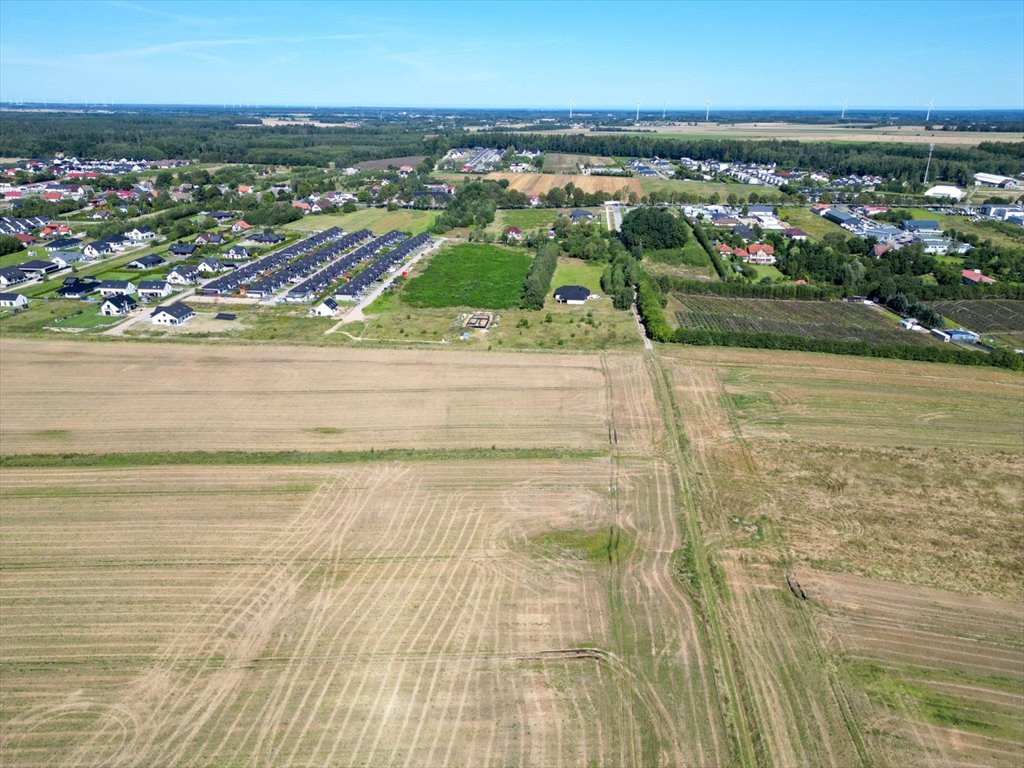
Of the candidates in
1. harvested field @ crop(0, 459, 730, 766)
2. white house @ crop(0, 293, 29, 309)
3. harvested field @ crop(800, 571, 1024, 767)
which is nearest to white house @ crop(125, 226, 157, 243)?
white house @ crop(0, 293, 29, 309)

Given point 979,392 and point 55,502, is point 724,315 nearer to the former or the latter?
point 979,392

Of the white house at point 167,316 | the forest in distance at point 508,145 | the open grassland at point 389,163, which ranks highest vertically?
the forest in distance at point 508,145

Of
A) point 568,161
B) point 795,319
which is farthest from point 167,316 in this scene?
point 568,161

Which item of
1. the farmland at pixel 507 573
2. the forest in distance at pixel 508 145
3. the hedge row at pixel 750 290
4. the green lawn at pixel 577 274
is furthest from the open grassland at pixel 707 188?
the farmland at pixel 507 573

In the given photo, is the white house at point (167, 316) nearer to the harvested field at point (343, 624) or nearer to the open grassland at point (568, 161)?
the harvested field at point (343, 624)

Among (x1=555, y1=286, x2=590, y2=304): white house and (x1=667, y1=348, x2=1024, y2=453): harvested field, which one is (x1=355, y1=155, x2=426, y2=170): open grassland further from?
(x1=667, y1=348, x2=1024, y2=453): harvested field

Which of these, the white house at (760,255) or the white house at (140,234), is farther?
the white house at (140,234)

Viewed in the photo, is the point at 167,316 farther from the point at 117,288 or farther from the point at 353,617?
the point at 353,617
